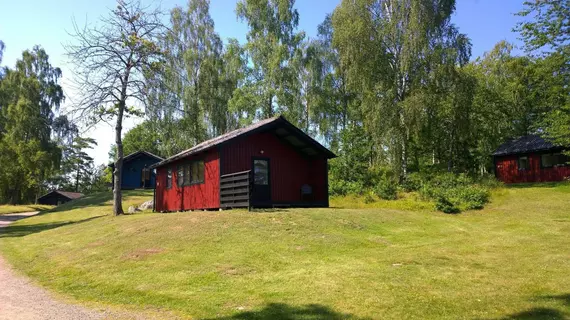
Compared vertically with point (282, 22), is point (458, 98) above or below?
below

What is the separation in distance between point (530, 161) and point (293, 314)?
32.2 metres

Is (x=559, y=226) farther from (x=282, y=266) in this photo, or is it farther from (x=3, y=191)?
(x=3, y=191)

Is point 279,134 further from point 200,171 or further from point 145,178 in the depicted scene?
point 145,178

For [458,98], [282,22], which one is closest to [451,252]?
[458,98]

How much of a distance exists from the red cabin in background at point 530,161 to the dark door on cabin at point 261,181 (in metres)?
22.2

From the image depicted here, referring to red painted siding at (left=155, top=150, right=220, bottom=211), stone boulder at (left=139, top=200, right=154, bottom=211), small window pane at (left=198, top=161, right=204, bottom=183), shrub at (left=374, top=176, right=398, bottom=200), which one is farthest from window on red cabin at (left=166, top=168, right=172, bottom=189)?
shrub at (left=374, top=176, right=398, bottom=200)

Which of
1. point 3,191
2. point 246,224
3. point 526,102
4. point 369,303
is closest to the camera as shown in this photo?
point 369,303

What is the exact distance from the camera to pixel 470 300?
6145 millimetres

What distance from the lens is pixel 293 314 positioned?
224 inches

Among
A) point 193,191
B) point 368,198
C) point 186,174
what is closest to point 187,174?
point 186,174

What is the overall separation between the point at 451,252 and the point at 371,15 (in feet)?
76.8

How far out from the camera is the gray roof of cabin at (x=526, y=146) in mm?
29688

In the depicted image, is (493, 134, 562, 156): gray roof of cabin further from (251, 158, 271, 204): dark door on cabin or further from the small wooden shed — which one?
the small wooden shed

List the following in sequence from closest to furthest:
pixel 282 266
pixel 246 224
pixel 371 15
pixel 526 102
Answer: pixel 282 266 → pixel 246 224 → pixel 371 15 → pixel 526 102
